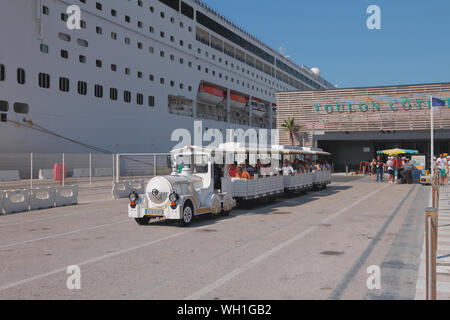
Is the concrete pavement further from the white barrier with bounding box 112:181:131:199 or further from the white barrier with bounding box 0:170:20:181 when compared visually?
the white barrier with bounding box 0:170:20:181

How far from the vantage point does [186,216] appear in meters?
10.7

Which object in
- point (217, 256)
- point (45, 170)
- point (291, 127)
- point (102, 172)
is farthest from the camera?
point (291, 127)

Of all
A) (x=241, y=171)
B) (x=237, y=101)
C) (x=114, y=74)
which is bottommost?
(x=241, y=171)

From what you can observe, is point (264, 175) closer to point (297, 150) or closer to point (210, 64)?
point (297, 150)

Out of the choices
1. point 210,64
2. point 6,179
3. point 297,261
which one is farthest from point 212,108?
point 297,261

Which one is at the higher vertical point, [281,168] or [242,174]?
[281,168]

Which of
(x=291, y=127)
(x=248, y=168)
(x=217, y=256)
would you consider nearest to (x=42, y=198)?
(x=248, y=168)

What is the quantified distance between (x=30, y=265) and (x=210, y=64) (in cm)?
4675

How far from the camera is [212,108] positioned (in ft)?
186

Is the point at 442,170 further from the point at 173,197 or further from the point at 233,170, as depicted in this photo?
the point at 173,197

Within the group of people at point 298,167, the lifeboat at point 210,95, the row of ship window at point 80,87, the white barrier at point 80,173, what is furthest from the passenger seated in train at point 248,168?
the lifeboat at point 210,95

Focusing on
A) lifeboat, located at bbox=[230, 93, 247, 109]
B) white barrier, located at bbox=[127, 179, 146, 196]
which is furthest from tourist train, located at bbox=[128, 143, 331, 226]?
lifeboat, located at bbox=[230, 93, 247, 109]

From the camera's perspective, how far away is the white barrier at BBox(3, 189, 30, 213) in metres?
14.0

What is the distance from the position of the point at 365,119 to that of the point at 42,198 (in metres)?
33.6
